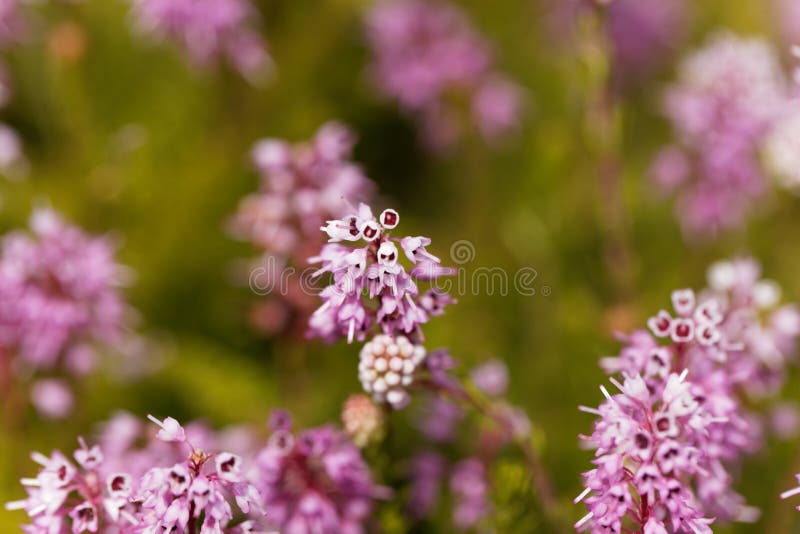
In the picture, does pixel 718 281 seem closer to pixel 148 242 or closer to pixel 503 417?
pixel 503 417

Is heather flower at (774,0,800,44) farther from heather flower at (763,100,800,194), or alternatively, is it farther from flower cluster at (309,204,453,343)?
flower cluster at (309,204,453,343)

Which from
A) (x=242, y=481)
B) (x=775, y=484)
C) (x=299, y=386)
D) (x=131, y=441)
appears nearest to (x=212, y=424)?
(x=299, y=386)

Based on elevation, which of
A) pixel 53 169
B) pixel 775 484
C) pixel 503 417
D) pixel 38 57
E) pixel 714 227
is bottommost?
pixel 503 417

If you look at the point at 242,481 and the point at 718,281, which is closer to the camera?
the point at 242,481

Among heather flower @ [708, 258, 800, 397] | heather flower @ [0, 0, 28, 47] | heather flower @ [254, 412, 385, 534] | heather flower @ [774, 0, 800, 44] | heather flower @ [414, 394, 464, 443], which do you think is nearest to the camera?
heather flower @ [254, 412, 385, 534]

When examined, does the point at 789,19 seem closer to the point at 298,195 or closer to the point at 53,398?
the point at 298,195

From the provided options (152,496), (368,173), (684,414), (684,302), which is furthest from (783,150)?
(152,496)

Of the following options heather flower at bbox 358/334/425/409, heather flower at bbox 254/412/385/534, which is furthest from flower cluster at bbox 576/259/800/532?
heather flower at bbox 254/412/385/534
